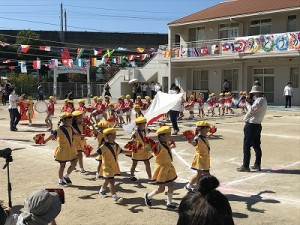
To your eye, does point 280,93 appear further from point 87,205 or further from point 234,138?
point 87,205

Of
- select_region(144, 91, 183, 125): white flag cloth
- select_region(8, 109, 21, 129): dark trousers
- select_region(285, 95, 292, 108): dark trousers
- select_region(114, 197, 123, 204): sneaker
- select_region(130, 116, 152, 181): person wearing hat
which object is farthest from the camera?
select_region(285, 95, 292, 108): dark trousers

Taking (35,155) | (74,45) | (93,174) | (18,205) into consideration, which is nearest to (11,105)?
(35,155)

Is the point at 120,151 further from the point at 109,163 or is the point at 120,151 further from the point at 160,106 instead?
the point at 160,106

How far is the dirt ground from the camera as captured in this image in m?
6.26

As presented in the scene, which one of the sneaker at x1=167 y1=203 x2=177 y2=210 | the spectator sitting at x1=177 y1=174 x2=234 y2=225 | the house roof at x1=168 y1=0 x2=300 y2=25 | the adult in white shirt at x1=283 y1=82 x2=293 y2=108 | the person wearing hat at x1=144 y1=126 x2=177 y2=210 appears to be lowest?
the sneaker at x1=167 y1=203 x2=177 y2=210

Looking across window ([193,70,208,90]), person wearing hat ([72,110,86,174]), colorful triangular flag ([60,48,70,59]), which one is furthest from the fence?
person wearing hat ([72,110,86,174])

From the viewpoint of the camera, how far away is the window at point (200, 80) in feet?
107

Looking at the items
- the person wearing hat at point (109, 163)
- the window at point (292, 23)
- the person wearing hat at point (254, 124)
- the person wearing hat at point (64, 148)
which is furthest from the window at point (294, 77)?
the person wearing hat at point (109, 163)

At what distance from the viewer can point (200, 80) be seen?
32938 millimetres

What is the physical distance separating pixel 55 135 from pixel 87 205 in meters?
1.97

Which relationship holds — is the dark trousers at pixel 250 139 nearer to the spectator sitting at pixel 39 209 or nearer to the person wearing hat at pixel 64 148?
the person wearing hat at pixel 64 148

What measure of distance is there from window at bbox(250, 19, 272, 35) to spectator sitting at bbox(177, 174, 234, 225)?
27588 millimetres

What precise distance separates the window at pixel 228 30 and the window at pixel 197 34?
1789mm

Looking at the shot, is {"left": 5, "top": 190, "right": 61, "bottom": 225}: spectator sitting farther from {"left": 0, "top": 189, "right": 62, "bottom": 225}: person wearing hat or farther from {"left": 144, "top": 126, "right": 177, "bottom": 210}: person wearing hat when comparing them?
{"left": 144, "top": 126, "right": 177, "bottom": 210}: person wearing hat
